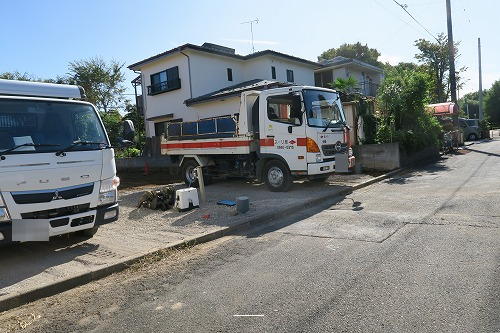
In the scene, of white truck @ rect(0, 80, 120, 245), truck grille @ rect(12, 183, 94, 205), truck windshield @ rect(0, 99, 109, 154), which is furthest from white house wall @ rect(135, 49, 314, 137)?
truck grille @ rect(12, 183, 94, 205)

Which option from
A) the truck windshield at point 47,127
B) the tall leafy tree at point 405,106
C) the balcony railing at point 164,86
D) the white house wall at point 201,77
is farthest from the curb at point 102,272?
the balcony railing at point 164,86

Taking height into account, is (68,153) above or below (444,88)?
below

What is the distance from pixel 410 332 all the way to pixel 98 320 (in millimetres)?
2797

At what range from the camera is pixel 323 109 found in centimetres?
1008

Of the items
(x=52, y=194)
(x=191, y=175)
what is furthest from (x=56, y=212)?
(x=191, y=175)

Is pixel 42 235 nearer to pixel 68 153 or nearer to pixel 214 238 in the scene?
pixel 68 153

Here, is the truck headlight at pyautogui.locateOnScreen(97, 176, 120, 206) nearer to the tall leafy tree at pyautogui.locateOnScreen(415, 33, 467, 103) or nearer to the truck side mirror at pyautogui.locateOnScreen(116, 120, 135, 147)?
the truck side mirror at pyautogui.locateOnScreen(116, 120, 135, 147)

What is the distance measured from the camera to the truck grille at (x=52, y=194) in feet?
16.2

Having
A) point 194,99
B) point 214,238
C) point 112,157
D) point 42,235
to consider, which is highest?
point 194,99

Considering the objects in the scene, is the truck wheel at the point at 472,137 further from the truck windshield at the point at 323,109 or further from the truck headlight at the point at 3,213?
the truck headlight at the point at 3,213

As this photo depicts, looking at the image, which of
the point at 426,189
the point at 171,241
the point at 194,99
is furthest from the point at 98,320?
the point at 194,99

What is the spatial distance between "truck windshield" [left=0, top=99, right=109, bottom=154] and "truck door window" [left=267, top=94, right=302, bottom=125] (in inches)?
203

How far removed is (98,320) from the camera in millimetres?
3572

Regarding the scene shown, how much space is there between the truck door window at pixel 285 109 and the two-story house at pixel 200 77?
8.90 metres
